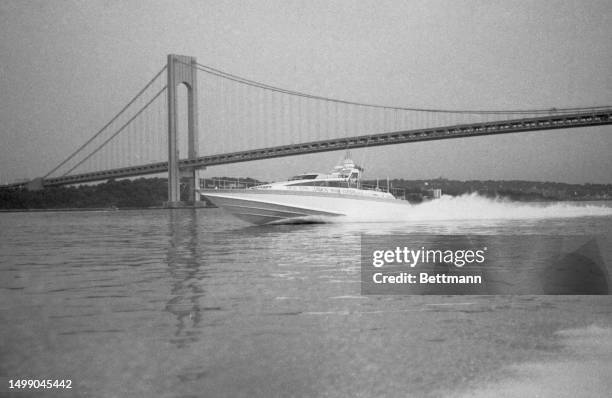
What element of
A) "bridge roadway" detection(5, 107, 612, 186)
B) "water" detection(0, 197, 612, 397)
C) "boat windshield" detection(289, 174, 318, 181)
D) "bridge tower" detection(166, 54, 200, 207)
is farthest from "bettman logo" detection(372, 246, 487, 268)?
"bridge tower" detection(166, 54, 200, 207)

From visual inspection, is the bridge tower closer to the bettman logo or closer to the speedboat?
the speedboat

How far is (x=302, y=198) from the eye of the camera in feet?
70.5

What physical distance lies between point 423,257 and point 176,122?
53614mm

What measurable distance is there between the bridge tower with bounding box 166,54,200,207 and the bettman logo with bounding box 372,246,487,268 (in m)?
41.8

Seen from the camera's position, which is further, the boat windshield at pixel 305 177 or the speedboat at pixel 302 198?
the boat windshield at pixel 305 177

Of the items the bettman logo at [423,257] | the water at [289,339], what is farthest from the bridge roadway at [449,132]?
the water at [289,339]

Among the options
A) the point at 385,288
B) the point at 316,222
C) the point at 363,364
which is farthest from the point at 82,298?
the point at 316,222

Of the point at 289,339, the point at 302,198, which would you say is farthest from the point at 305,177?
the point at 289,339

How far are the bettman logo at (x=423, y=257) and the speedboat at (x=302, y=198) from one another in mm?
8604

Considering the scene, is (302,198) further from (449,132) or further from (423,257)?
(449,132)

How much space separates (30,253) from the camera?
14.4 m

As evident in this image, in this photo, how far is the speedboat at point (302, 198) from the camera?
21297 millimetres

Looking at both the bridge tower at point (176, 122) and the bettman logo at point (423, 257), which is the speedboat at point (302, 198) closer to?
the bettman logo at point (423, 257)

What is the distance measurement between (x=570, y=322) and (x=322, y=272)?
421cm
